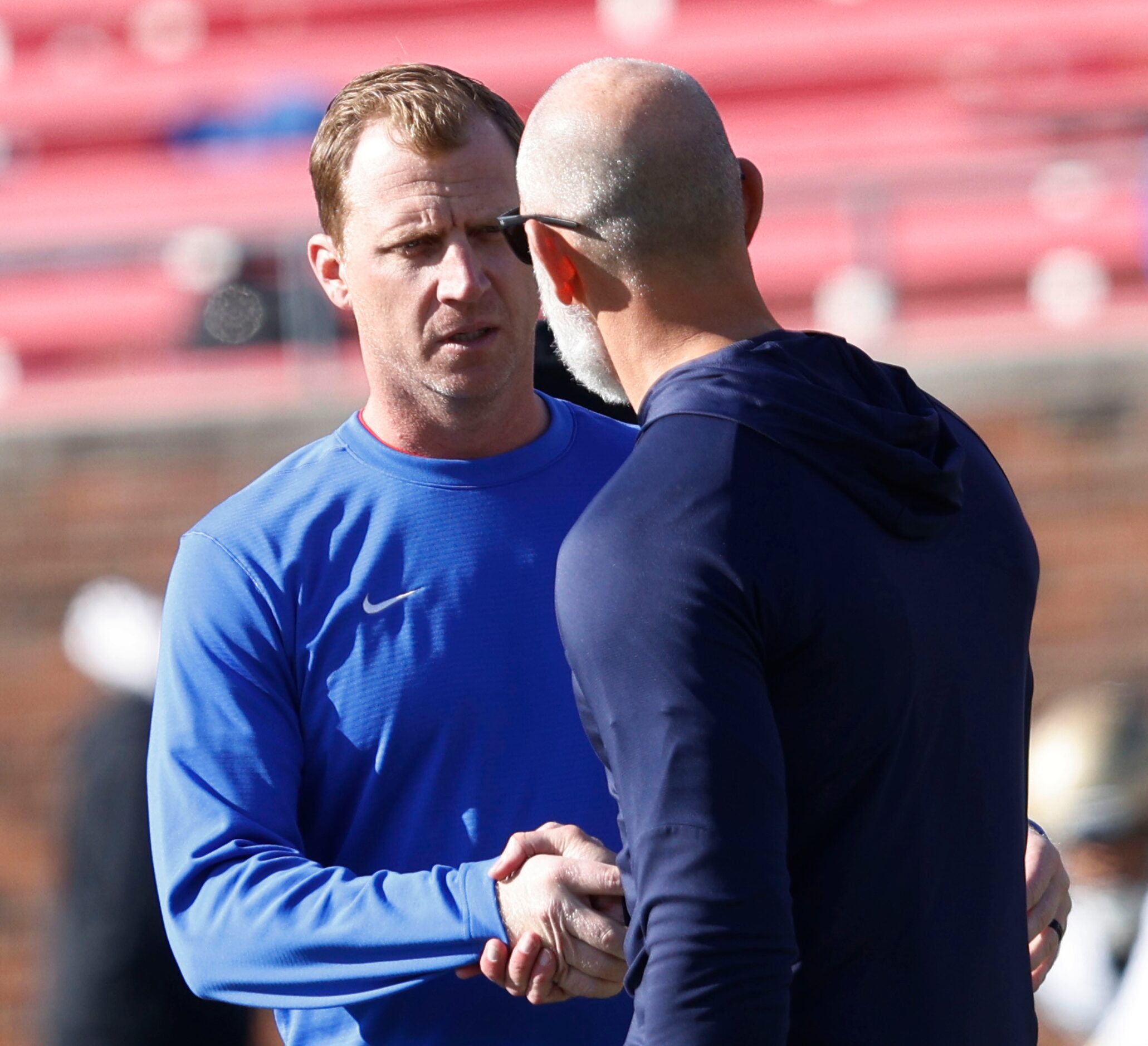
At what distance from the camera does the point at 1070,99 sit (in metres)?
7.41

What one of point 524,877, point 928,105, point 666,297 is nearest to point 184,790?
point 524,877

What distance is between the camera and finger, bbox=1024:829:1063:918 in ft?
5.73

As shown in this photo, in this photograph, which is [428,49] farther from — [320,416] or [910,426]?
[910,426]

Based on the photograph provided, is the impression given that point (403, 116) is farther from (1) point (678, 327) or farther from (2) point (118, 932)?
→ (2) point (118, 932)

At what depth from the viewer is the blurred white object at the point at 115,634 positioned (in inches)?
193

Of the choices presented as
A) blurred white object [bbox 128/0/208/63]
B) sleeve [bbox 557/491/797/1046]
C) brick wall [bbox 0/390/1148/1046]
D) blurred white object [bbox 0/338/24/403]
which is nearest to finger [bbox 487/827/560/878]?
sleeve [bbox 557/491/797/1046]

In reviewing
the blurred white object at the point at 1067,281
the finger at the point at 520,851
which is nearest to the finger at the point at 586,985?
the finger at the point at 520,851

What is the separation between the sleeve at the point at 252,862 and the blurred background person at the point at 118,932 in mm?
2651

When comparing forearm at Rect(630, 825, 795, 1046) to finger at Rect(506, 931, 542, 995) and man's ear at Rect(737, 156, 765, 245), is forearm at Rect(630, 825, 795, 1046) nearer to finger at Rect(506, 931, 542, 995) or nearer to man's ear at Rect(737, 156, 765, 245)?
finger at Rect(506, 931, 542, 995)

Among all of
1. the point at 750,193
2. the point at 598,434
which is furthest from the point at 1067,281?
the point at 750,193

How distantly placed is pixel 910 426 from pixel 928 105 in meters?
6.55

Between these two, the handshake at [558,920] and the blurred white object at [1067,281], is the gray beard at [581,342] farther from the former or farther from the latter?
the blurred white object at [1067,281]

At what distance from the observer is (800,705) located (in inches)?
54.4

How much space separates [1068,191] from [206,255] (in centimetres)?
334
